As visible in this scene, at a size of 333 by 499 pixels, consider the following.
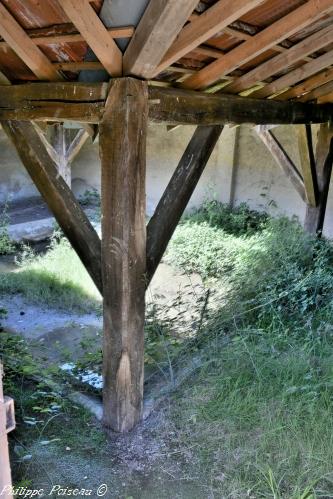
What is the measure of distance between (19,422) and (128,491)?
90 centimetres

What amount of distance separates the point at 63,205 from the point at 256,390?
5.59ft

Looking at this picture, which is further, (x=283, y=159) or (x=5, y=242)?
(x=5, y=242)

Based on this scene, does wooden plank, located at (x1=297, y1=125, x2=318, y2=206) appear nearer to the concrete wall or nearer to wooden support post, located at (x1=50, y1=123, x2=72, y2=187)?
the concrete wall

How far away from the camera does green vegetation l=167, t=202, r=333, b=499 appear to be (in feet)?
7.77

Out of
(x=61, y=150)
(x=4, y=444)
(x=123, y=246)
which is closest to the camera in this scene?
(x=4, y=444)

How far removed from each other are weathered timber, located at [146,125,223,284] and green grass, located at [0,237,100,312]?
2.98 metres

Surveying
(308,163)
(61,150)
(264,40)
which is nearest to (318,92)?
(308,163)

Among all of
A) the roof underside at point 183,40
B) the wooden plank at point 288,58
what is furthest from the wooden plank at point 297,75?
the wooden plank at point 288,58

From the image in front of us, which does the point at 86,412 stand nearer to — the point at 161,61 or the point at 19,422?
the point at 19,422

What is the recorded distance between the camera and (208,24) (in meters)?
2.07

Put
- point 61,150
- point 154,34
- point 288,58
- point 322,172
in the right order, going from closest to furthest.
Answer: point 154,34 → point 288,58 → point 322,172 → point 61,150

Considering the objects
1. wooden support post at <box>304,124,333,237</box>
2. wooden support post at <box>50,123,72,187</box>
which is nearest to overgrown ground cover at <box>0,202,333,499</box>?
wooden support post at <box>304,124,333,237</box>

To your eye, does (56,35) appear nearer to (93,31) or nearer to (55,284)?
(93,31)

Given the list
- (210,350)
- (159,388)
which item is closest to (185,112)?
(210,350)
